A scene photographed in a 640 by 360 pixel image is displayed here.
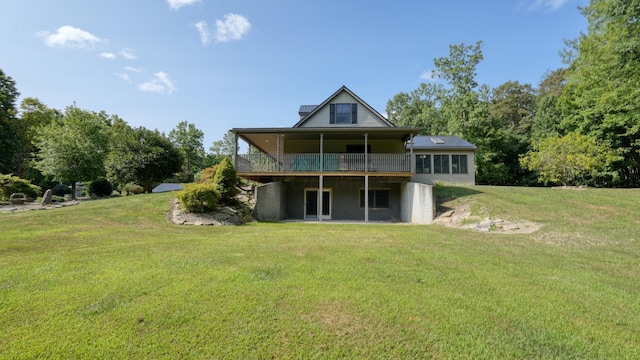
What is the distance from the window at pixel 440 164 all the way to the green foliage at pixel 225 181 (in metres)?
13.9

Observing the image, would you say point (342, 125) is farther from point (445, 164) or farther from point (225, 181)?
point (225, 181)

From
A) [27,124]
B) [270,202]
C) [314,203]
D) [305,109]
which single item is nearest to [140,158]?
[305,109]

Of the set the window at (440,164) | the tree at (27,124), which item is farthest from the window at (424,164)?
the tree at (27,124)

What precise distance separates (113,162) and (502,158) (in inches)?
1548

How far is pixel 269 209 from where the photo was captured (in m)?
13.5

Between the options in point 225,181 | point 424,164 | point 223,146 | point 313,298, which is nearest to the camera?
point 313,298

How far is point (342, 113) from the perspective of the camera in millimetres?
17141

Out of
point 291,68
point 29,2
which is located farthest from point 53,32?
point 291,68

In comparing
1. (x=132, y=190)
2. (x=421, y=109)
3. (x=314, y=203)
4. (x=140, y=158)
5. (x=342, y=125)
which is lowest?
(x=314, y=203)

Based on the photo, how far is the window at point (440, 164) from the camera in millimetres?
19062

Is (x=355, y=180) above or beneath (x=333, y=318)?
above

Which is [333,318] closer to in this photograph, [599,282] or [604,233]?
[599,282]

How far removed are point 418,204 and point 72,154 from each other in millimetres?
24410

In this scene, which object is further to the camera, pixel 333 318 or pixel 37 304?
pixel 37 304
